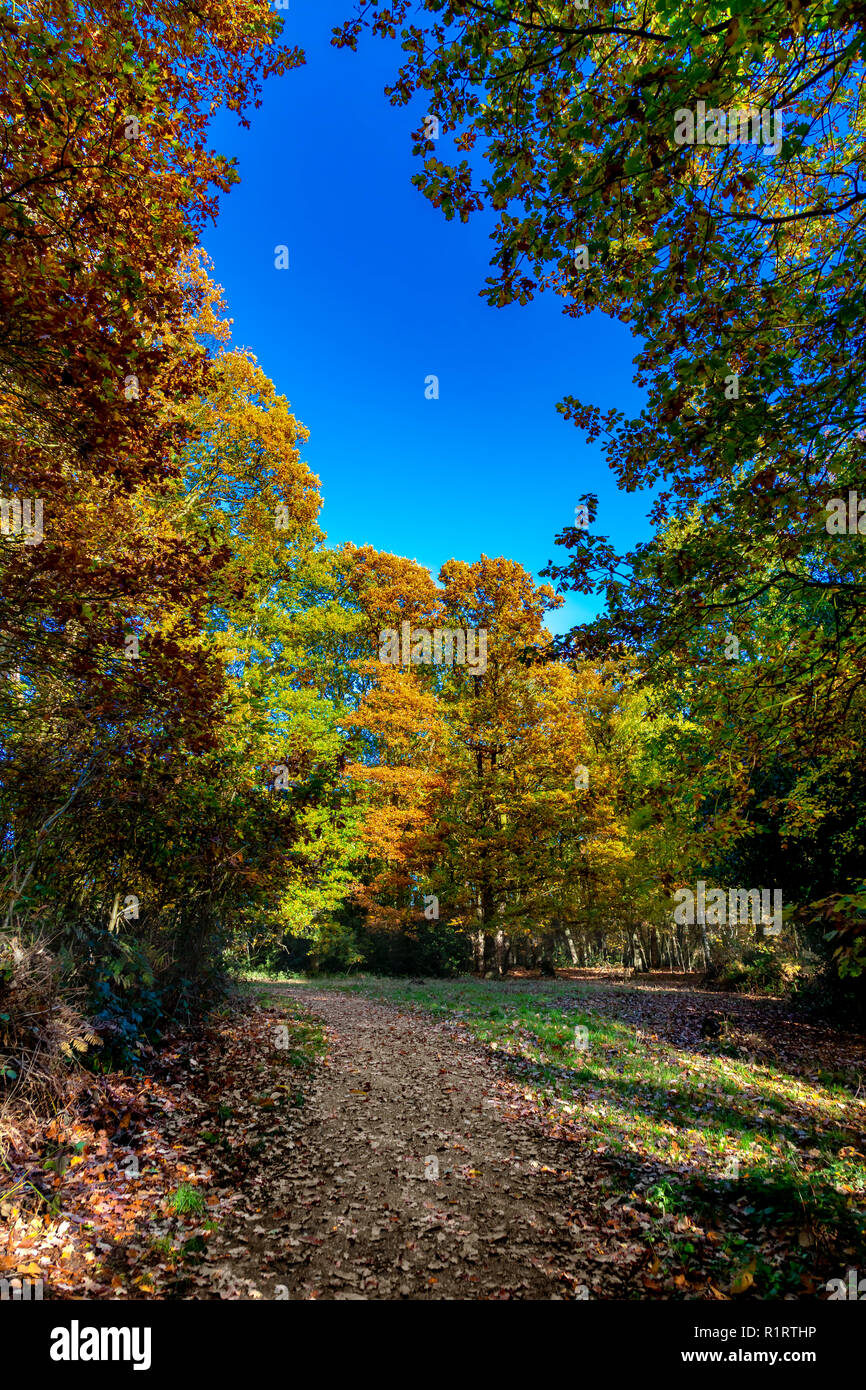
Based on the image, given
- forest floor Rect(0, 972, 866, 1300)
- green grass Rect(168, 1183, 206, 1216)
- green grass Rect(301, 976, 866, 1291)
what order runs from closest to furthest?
forest floor Rect(0, 972, 866, 1300) < green grass Rect(168, 1183, 206, 1216) < green grass Rect(301, 976, 866, 1291)

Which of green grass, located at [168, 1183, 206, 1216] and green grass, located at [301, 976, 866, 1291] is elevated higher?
green grass, located at [168, 1183, 206, 1216]

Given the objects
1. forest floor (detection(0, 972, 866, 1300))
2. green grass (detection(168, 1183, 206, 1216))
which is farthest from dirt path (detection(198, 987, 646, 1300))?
green grass (detection(168, 1183, 206, 1216))

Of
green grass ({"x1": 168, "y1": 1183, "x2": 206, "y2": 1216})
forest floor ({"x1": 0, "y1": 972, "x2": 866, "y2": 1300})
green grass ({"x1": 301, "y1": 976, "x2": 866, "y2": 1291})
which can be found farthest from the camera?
green grass ({"x1": 301, "y1": 976, "x2": 866, "y2": 1291})

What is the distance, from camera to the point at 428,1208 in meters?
4.66

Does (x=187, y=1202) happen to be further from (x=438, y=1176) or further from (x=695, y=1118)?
(x=695, y=1118)

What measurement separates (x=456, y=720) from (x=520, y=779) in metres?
3.17

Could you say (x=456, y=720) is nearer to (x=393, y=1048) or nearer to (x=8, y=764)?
(x=393, y=1048)

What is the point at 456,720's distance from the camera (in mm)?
19953

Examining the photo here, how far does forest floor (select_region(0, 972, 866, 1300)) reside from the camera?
12.3ft

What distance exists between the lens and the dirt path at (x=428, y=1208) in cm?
377

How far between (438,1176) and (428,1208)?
1.86 feet

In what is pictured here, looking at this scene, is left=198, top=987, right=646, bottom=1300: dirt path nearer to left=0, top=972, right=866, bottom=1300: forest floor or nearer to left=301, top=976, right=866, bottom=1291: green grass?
left=0, top=972, right=866, bottom=1300: forest floor

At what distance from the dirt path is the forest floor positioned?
0.02 m

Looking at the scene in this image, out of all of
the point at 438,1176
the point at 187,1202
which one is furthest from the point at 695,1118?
the point at 187,1202
